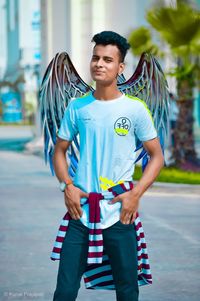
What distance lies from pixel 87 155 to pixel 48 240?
17.4ft

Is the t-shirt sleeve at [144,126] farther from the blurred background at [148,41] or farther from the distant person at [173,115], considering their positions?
the distant person at [173,115]

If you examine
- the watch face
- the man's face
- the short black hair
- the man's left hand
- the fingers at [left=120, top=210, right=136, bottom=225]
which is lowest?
the fingers at [left=120, top=210, right=136, bottom=225]

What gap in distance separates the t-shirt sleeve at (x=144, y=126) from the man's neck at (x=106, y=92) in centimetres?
17

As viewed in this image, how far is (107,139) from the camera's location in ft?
16.3

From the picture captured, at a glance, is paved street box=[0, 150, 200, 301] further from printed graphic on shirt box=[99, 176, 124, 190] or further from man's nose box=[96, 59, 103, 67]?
man's nose box=[96, 59, 103, 67]

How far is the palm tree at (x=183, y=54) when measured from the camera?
19.4 meters

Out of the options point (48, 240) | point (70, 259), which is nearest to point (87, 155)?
point (70, 259)

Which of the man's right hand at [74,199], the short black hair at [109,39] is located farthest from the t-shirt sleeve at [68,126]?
the short black hair at [109,39]

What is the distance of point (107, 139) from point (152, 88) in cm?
80

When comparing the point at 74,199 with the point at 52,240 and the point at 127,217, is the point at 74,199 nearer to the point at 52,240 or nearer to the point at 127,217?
the point at 127,217

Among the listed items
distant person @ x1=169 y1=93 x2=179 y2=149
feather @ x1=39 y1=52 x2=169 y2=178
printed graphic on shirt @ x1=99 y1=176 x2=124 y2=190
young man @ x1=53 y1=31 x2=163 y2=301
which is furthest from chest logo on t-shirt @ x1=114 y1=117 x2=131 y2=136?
distant person @ x1=169 y1=93 x2=179 y2=149

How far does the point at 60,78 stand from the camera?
5.55 m

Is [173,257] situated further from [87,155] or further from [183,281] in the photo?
[87,155]

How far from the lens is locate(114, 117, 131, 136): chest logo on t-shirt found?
496cm
